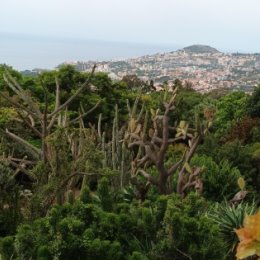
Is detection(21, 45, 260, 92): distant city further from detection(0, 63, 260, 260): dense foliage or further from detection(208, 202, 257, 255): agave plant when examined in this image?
detection(208, 202, 257, 255): agave plant

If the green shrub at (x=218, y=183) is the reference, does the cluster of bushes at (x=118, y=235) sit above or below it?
above

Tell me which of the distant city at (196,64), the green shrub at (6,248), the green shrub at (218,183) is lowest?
the distant city at (196,64)

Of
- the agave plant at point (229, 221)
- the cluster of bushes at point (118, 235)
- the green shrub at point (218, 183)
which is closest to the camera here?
the cluster of bushes at point (118, 235)

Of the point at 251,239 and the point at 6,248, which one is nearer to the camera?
the point at 251,239

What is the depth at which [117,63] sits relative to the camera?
103250 millimetres

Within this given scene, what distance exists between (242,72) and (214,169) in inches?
3522

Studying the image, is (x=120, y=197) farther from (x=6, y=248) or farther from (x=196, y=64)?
(x=196, y=64)

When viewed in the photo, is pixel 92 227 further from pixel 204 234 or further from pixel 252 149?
pixel 252 149

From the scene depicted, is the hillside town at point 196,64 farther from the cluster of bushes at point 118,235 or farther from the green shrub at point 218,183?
the cluster of bushes at point 118,235

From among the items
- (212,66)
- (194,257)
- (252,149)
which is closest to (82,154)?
(194,257)

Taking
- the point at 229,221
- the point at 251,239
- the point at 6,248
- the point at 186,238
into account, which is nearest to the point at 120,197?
the point at 229,221

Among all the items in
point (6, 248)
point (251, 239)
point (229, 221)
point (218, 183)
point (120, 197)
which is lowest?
point (218, 183)

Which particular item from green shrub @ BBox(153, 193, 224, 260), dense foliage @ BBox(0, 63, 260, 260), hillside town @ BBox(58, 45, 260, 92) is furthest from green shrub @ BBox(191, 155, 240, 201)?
hillside town @ BBox(58, 45, 260, 92)

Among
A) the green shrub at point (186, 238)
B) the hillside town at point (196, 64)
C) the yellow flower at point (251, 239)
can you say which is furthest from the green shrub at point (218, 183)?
the hillside town at point (196, 64)
